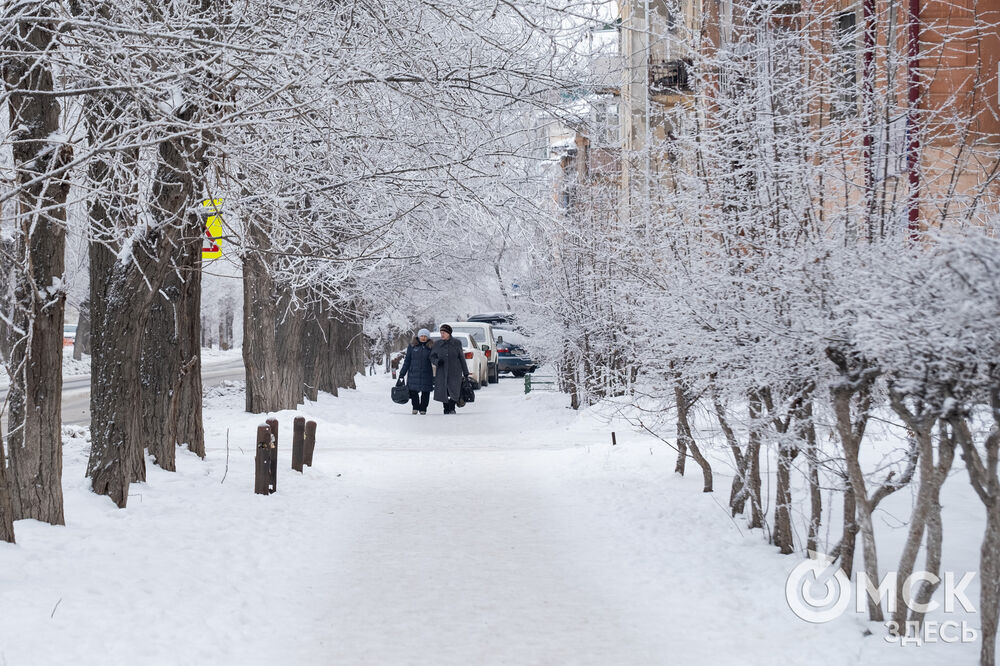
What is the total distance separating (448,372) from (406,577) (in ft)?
55.2

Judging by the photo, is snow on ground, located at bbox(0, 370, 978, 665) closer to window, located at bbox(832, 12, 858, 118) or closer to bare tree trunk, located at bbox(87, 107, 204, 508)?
bare tree trunk, located at bbox(87, 107, 204, 508)

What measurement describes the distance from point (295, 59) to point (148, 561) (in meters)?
3.43

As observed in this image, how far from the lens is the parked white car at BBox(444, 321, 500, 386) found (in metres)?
38.8

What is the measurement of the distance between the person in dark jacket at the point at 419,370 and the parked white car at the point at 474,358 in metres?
8.57

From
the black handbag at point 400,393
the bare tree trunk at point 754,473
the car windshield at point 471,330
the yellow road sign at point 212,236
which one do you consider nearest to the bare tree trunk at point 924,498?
the bare tree trunk at point 754,473

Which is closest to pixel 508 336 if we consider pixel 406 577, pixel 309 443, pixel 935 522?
pixel 309 443

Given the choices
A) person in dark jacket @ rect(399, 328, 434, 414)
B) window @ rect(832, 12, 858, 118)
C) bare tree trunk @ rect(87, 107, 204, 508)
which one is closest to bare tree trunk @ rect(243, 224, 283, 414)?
person in dark jacket @ rect(399, 328, 434, 414)

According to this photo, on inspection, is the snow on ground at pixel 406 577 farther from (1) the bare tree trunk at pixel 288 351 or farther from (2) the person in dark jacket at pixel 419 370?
(2) the person in dark jacket at pixel 419 370

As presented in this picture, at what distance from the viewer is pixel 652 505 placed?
416 inches

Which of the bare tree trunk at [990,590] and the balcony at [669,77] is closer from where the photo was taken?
the bare tree trunk at [990,590]

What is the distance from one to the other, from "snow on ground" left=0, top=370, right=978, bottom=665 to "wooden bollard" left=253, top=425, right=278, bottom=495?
15 cm

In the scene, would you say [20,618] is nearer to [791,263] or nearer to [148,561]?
[148,561]

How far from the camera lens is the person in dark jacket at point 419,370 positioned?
944 inches

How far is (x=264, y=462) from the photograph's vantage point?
1100 centimetres
